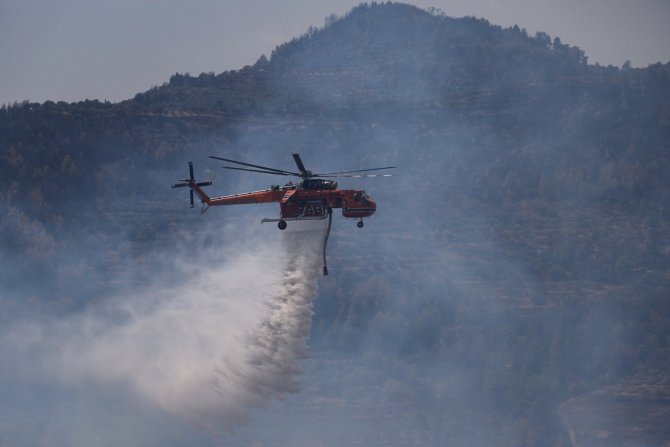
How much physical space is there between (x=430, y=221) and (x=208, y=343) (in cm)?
6158

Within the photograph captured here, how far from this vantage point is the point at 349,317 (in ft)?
371

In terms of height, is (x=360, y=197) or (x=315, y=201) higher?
(x=360, y=197)

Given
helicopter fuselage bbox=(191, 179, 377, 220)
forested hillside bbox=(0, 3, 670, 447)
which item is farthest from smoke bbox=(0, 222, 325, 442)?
forested hillside bbox=(0, 3, 670, 447)

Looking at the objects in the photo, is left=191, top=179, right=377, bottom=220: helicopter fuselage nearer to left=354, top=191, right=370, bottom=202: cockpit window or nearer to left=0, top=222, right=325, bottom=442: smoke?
left=354, top=191, right=370, bottom=202: cockpit window

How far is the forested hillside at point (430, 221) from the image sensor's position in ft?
339

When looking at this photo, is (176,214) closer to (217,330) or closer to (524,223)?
(524,223)

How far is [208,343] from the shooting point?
69.9 m

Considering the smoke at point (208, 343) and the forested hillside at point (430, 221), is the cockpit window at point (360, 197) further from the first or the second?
the forested hillside at point (430, 221)

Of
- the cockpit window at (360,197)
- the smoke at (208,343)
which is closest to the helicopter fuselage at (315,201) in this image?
the cockpit window at (360,197)

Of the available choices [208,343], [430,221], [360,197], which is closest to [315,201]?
[360,197]

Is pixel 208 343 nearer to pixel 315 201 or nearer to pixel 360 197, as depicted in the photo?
pixel 315 201

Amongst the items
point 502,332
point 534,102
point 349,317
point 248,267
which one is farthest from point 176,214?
point 534,102

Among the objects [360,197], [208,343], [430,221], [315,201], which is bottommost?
[208,343]

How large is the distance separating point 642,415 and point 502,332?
51.0 ft
